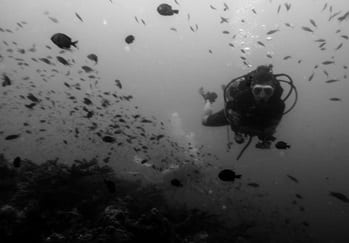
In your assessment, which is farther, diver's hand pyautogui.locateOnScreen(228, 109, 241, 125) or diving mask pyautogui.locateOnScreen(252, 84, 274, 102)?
diver's hand pyautogui.locateOnScreen(228, 109, 241, 125)

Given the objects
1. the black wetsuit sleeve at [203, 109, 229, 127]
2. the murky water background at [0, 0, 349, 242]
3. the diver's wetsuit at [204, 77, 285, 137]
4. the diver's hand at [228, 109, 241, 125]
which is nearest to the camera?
the diver's wetsuit at [204, 77, 285, 137]

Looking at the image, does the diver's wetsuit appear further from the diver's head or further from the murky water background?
the murky water background

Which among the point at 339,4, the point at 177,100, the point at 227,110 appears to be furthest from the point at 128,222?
the point at 177,100

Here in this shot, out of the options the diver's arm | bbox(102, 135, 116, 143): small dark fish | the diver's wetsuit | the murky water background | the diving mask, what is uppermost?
the diving mask

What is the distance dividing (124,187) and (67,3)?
128 metres

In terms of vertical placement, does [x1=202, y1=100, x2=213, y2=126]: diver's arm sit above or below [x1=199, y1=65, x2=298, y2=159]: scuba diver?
below

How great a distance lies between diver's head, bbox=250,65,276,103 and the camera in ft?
22.6

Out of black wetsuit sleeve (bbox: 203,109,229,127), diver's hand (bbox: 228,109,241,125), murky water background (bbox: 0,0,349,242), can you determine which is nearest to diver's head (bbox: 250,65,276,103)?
diver's hand (bbox: 228,109,241,125)

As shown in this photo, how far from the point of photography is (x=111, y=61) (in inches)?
6058

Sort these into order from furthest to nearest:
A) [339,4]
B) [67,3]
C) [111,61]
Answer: [111,61], [67,3], [339,4]

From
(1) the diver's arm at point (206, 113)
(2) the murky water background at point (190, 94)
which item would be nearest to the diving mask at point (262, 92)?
(1) the diver's arm at point (206, 113)

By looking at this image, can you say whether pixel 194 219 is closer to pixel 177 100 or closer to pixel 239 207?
pixel 239 207

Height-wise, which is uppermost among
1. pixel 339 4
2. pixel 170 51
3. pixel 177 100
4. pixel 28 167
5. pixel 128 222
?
pixel 339 4

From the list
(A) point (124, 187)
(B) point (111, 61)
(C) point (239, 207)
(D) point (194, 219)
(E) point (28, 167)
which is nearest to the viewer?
(D) point (194, 219)
